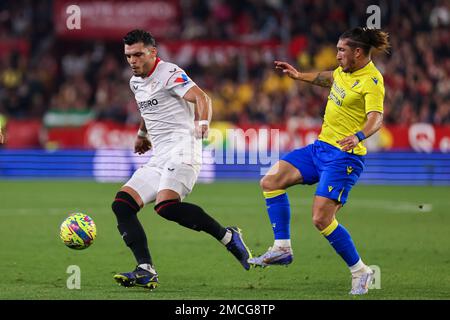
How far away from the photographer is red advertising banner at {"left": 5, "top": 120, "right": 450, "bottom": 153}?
81.6 ft

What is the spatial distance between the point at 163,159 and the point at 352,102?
75.5 inches

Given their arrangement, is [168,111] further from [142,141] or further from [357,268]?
[357,268]

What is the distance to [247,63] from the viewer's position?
94.3ft

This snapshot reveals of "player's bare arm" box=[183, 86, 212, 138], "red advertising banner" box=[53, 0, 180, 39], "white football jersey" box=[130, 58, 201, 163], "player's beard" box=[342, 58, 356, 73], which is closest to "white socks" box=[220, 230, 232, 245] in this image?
"white football jersey" box=[130, 58, 201, 163]

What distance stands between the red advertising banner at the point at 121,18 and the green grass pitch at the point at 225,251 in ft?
25.2

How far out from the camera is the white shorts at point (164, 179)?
9.45 metres

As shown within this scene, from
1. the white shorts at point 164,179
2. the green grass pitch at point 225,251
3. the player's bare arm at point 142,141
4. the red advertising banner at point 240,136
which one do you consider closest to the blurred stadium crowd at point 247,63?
the red advertising banner at point 240,136

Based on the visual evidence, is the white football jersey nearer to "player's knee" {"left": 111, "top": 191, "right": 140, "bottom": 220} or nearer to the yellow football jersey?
"player's knee" {"left": 111, "top": 191, "right": 140, "bottom": 220}

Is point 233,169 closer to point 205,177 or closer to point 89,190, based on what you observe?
point 205,177

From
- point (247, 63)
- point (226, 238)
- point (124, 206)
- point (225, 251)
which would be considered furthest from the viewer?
point (247, 63)

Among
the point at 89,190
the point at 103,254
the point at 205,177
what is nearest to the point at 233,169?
A: the point at 205,177

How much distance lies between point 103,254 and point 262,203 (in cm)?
743

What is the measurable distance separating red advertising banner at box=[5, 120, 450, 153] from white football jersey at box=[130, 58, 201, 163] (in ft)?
48.1

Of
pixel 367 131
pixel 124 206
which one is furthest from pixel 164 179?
pixel 367 131
